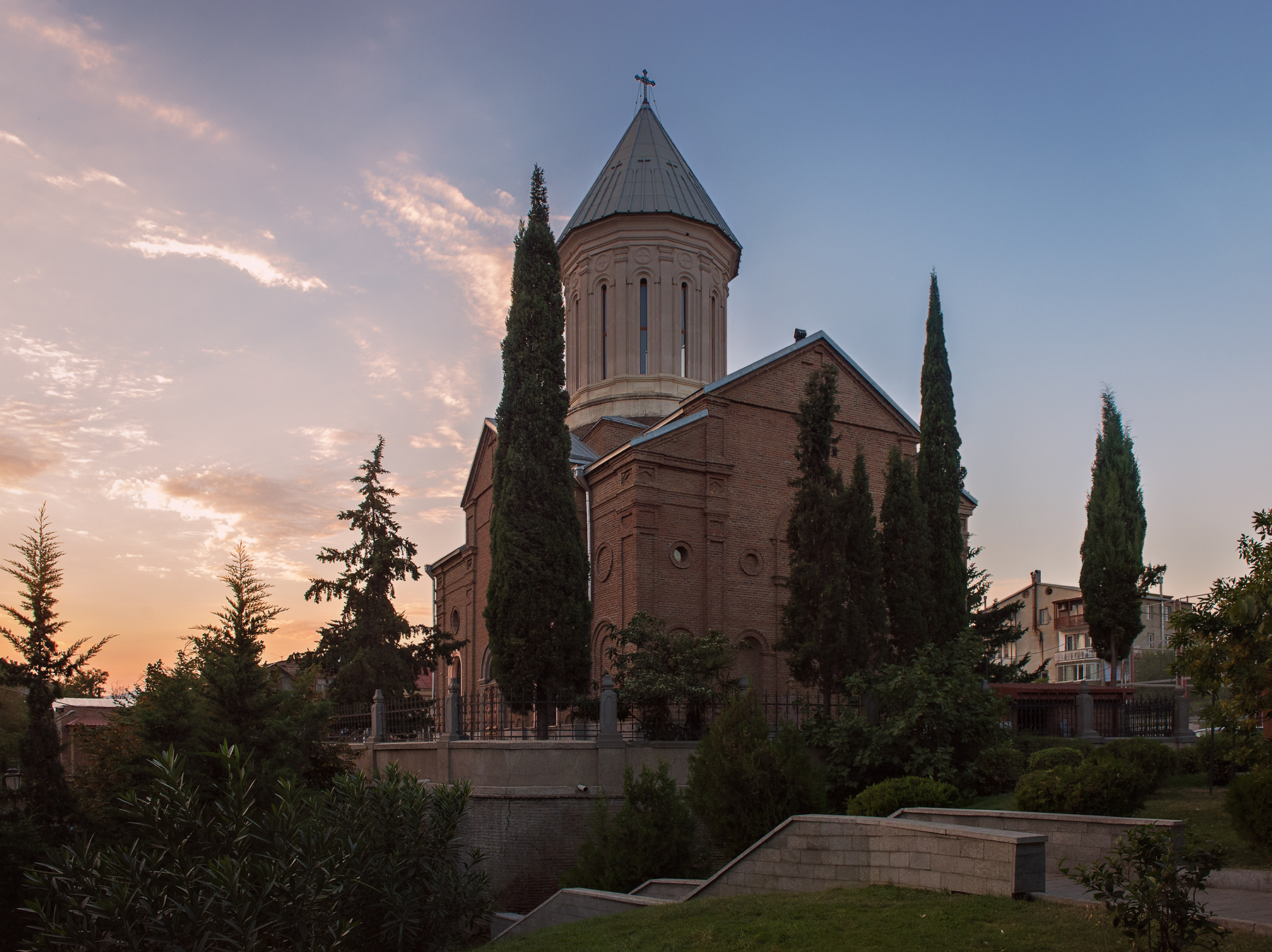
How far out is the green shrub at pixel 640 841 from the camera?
39.0 ft

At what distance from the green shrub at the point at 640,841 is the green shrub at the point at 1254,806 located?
234 inches

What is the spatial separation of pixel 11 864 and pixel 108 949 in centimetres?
522

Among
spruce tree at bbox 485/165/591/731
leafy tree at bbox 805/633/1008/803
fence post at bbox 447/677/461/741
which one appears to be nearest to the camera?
leafy tree at bbox 805/633/1008/803

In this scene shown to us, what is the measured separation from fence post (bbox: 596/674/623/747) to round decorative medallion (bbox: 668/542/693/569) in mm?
5875

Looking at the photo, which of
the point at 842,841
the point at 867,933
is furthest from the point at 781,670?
the point at 867,933

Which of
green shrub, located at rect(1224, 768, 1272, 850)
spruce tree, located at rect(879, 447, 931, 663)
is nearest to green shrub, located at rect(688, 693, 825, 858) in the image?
green shrub, located at rect(1224, 768, 1272, 850)

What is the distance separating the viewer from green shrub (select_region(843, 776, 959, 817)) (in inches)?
435

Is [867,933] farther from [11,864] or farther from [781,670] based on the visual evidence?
[781,670]

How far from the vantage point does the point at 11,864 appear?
11.9 m

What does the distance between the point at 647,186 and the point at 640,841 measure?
1968cm

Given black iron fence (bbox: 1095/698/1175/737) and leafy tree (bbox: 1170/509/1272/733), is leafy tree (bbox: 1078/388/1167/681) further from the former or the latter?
leafy tree (bbox: 1170/509/1272/733)

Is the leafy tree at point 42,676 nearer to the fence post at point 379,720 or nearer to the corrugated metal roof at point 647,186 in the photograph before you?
the fence post at point 379,720

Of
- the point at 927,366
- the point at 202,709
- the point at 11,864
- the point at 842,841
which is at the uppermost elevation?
the point at 927,366

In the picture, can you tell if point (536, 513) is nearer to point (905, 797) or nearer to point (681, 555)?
point (681, 555)
